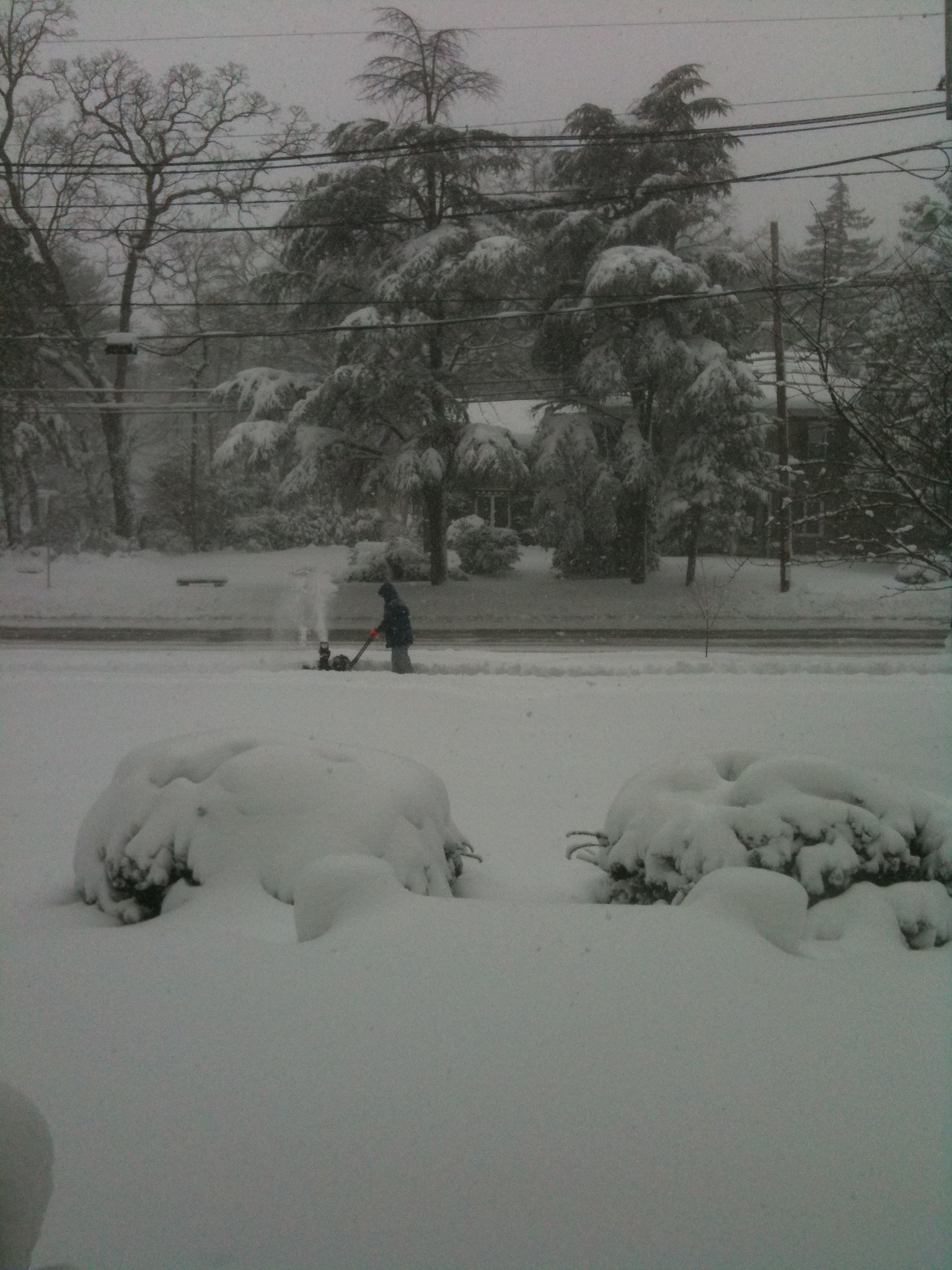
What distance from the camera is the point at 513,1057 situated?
2.66 meters

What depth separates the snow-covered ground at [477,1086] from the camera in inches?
86.9

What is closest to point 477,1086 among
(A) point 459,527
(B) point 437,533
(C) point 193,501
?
(B) point 437,533

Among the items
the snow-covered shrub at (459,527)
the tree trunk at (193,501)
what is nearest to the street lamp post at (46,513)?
the tree trunk at (193,501)

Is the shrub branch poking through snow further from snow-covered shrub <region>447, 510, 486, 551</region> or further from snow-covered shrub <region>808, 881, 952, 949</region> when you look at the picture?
snow-covered shrub <region>447, 510, 486, 551</region>

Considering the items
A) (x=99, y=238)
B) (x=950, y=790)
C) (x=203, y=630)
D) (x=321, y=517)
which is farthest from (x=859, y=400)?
(x=321, y=517)

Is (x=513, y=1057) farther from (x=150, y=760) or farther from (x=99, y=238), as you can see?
(x=99, y=238)

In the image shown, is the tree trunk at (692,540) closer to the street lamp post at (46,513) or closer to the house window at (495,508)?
the house window at (495,508)

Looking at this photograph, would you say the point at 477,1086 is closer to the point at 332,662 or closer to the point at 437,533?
the point at 332,662

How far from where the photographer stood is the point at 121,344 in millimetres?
11617

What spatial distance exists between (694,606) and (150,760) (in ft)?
55.2

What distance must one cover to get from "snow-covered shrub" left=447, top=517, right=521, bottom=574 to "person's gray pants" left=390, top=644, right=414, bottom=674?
1092 centimetres

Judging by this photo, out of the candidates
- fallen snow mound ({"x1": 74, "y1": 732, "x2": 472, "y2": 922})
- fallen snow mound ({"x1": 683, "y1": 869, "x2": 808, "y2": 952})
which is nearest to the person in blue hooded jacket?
fallen snow mound ({"x1": 74, "y1": 732, "x2": 472, "y2": 922})

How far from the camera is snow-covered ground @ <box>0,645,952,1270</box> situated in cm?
221

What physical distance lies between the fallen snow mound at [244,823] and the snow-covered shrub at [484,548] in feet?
60.7
